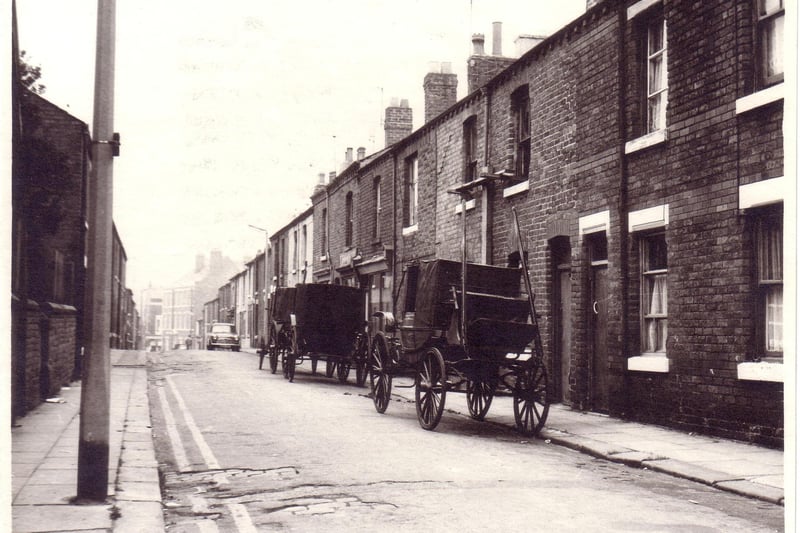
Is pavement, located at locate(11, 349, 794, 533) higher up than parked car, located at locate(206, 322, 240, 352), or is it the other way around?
pavement, located at locate(11, 349, 794, 533)

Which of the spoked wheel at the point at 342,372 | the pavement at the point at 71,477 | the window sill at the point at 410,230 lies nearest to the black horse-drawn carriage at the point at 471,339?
the pavement at the point at 71,477

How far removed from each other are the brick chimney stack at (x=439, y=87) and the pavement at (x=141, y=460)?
40.5 feet

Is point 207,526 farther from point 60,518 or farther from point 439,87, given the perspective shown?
point 439,87

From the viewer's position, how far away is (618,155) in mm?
12477

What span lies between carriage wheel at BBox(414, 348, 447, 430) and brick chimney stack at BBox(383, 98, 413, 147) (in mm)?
18628

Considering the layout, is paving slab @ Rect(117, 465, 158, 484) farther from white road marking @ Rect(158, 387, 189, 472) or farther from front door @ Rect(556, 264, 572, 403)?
front door @ Rect(556, 264, 572, 403)

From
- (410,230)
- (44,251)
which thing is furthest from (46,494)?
(410,230)

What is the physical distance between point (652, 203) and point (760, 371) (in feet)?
10.3

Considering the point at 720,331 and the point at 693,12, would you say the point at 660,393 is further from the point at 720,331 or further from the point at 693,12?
the point at 693,12

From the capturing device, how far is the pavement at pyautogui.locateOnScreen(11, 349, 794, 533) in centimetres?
598

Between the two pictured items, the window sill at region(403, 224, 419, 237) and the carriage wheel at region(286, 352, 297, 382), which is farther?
the window sill at region(403, 224, 419, 237)

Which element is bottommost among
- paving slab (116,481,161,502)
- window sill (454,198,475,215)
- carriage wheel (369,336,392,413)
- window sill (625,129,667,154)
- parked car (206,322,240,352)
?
parked car (206,322,240,352)

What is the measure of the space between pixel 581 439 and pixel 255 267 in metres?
47.0

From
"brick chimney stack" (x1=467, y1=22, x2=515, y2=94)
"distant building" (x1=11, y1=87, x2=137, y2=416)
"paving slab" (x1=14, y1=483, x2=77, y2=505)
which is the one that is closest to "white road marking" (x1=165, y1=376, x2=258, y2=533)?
"paving slab" (x1=14, y1=483, x2=77, y2=505)
